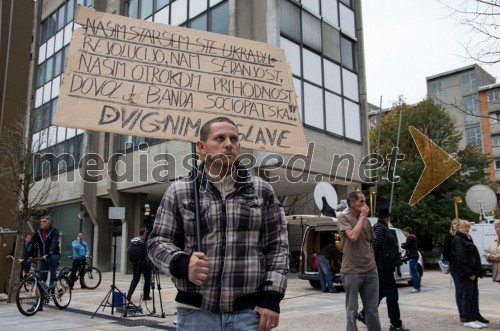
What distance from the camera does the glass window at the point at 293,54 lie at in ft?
→ 69.3

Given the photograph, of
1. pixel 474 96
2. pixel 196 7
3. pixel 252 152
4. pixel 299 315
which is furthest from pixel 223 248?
pixel 474 96

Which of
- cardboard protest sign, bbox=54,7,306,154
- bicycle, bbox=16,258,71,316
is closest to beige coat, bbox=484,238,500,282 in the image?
cardboard protest sign, bbox=54,7,306,154

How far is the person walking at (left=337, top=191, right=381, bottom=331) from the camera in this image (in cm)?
604

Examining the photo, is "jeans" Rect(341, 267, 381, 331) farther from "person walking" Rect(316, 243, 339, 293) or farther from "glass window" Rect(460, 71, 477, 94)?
"glass window" Rect(460, 71, 477, 94)

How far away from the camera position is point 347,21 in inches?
1023

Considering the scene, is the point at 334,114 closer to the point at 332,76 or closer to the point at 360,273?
the point at 332,76

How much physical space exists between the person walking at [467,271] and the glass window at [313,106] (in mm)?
13848

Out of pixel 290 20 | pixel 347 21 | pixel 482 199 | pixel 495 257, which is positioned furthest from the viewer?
pixel 347 21

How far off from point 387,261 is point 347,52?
20350 mm

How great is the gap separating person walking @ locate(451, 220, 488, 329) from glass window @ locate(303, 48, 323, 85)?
15.0 m

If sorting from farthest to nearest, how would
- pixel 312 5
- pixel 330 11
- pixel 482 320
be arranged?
1. pixel 330 11
2. pixel 312 5
3. pixel 482 320

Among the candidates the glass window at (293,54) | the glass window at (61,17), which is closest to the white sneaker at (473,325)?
the glass window at (293,54)

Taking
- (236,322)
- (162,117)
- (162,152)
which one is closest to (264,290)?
(236,322)

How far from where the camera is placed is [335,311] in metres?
→ 9.92
